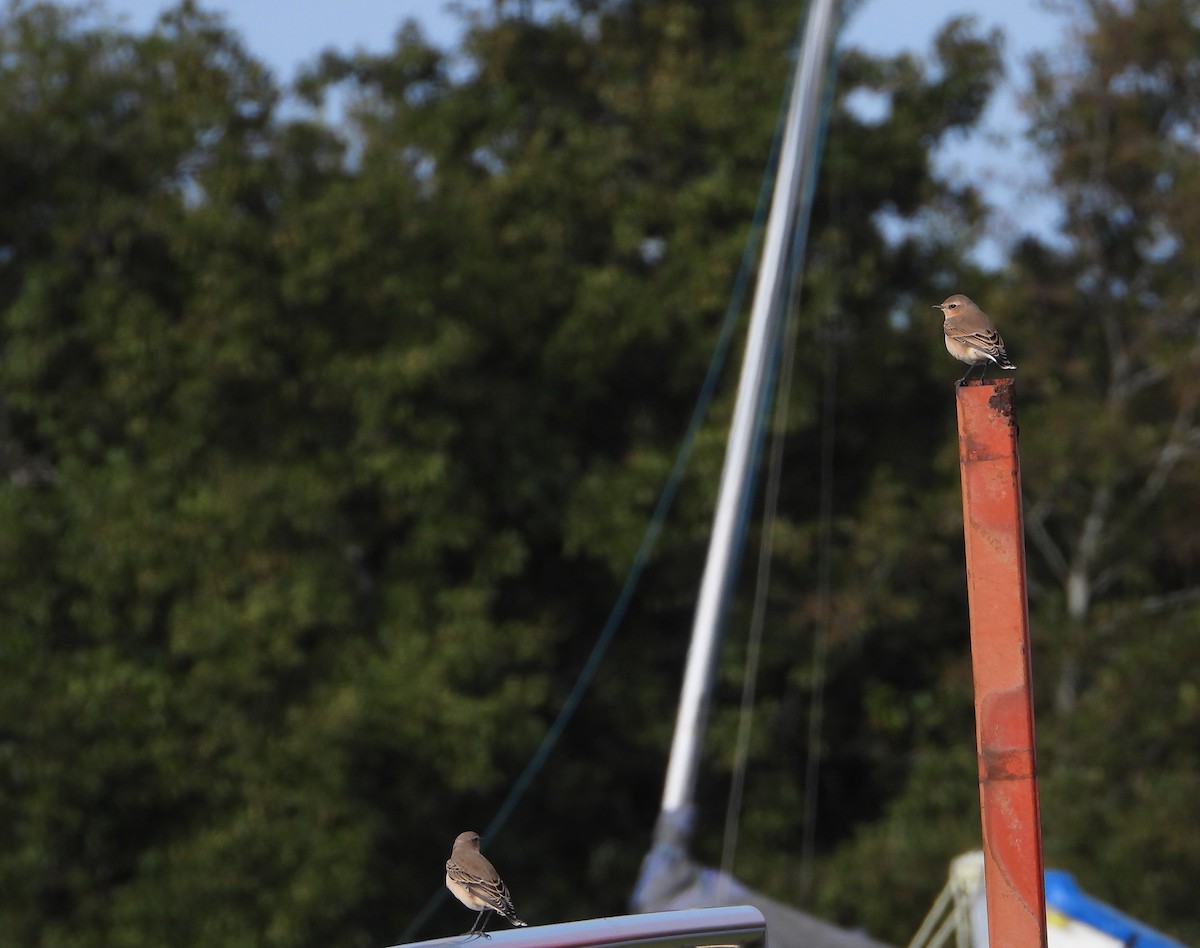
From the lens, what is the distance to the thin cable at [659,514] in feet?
Answer: 47.2

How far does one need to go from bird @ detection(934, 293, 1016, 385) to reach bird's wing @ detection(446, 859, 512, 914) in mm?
1384

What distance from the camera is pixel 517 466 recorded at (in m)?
14.9

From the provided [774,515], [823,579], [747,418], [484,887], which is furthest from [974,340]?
A: [823,579]

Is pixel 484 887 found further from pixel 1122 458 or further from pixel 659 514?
pixel 1122 458

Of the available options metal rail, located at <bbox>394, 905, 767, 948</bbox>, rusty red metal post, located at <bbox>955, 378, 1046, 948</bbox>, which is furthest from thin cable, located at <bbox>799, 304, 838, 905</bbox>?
metal rail, located at <bbox>394, 905, 767, 948</bbox>

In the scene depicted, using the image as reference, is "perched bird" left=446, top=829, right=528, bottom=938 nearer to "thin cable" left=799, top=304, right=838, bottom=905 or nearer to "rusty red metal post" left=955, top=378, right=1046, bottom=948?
"rusty red metal post" left=955, top=378, right=1046, bottom=948

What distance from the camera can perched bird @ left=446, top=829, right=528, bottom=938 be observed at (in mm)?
→ 3721

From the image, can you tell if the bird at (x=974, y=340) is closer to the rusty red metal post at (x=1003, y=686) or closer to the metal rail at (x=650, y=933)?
the rusty red metal post at (x=1003, y=686)

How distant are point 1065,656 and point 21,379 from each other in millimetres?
8568

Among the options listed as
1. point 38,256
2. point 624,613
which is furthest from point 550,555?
point 38,256

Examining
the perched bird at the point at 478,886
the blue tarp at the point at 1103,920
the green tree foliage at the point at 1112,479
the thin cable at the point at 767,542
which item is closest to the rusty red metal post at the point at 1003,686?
the perched bird at the point at 478,886

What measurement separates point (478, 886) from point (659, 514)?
10.9 meters

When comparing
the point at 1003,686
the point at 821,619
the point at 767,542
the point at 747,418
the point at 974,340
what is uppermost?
the point at 747,418

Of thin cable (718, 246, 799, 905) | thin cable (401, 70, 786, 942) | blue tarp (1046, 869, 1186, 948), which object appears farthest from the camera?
thin cable (401, 70, 786, 942)
